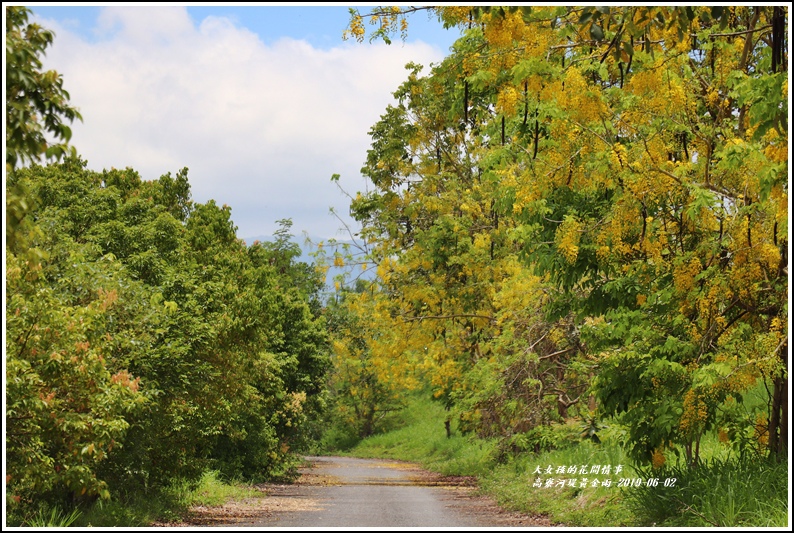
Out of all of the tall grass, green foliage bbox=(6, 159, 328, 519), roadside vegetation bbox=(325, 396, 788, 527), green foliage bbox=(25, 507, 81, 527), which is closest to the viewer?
roadside vegetation bbox=(325, 396, 788, 527)

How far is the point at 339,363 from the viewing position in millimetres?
54688

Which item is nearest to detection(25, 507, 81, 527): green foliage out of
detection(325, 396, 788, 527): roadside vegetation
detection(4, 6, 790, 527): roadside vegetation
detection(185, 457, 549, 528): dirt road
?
detection(4, 6, 790, 527): roadside vegetation

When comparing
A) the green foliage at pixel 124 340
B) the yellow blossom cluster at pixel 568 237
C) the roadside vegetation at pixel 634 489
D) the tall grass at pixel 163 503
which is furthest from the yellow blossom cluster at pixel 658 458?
the tall grass at pixel 163 503

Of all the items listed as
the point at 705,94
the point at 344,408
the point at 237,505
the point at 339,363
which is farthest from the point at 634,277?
the point at 344,408

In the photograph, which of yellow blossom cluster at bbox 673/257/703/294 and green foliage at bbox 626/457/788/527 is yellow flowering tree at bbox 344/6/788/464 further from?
green foliage at bbox 626/457/788/527

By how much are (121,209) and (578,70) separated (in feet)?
37.0

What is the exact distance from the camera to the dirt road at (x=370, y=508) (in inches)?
558

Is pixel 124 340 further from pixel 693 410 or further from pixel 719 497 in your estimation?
pixel 719 497

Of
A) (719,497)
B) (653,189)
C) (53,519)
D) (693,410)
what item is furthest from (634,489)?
(53,519)

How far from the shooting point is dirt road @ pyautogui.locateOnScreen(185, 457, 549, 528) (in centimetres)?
1417

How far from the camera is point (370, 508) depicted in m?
16.9

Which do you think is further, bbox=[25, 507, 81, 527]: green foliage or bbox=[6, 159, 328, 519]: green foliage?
bbox=[25, 507, 81, 527]: green foliage

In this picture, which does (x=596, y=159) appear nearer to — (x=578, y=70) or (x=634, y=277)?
(x=578, y=70)

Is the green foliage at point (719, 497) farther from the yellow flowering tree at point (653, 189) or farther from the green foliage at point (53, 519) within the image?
the green foliage at point (53, 519)
